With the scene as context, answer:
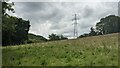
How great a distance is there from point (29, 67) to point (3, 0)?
677 inches

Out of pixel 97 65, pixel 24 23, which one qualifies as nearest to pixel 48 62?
pixel 97 65

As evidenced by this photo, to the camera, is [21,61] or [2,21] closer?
[21,61]

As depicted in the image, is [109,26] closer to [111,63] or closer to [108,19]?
[108,19]

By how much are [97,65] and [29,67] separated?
406 cm

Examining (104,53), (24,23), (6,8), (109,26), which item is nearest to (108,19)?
(109,26)

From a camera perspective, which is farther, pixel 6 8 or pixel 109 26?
pixel 109 26

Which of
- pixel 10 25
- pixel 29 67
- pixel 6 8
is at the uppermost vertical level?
pixel 6 8

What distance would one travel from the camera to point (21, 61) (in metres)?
17.9

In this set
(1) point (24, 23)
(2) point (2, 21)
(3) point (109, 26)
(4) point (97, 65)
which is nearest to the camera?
(4) point (97, 65)

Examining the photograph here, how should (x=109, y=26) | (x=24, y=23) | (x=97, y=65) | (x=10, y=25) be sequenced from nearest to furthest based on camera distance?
(x=97, y=65) → (x=10, y=25) → (x=24, y=23) → (x=109, y=26)

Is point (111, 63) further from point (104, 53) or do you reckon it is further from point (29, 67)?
point (29, 67)

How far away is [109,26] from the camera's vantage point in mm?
118375

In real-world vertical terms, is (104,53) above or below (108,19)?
below

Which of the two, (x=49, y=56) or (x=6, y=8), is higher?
(x=6, y=8)
